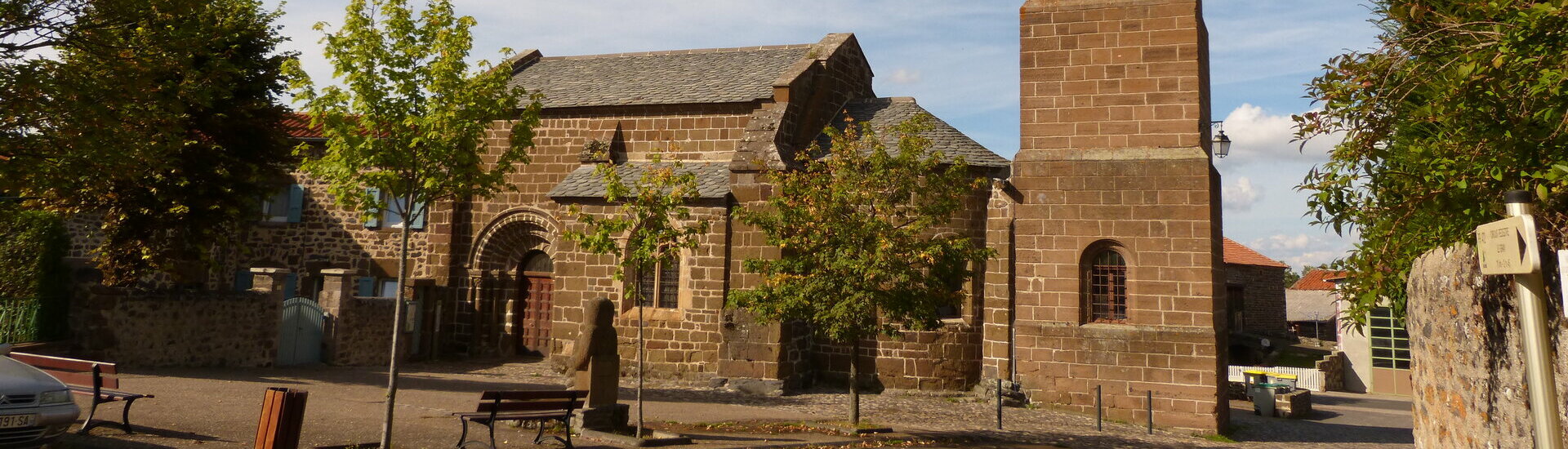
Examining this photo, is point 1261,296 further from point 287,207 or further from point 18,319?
point 18,319

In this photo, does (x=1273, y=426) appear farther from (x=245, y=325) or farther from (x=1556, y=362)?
(x=245, y=325)

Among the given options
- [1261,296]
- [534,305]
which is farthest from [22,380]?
[1261,296]

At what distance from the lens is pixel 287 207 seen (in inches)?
938

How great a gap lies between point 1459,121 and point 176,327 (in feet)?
58.0

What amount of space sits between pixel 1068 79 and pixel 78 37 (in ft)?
45.0

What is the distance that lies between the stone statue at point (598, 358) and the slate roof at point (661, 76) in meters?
8.95

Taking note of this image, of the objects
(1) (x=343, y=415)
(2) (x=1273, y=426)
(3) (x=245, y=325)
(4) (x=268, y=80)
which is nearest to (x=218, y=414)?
(1) (x=343, y=415)

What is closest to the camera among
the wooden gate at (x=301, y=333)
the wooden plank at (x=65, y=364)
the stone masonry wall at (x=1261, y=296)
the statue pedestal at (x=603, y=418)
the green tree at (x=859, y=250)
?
the wooden plank at (x=65, y=364)

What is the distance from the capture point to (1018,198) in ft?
50.2

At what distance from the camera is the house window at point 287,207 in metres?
23.7

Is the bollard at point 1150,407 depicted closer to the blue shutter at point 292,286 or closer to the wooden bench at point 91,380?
the wooden bench at point 91,380

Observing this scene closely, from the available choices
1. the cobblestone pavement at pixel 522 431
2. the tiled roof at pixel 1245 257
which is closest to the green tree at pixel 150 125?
the cobblestone pavement at pixel 522 431

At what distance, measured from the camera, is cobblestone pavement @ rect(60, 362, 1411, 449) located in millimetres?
9867

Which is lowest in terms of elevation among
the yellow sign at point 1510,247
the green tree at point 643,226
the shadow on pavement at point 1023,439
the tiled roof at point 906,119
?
the shadow on pavement at point 1023,439
